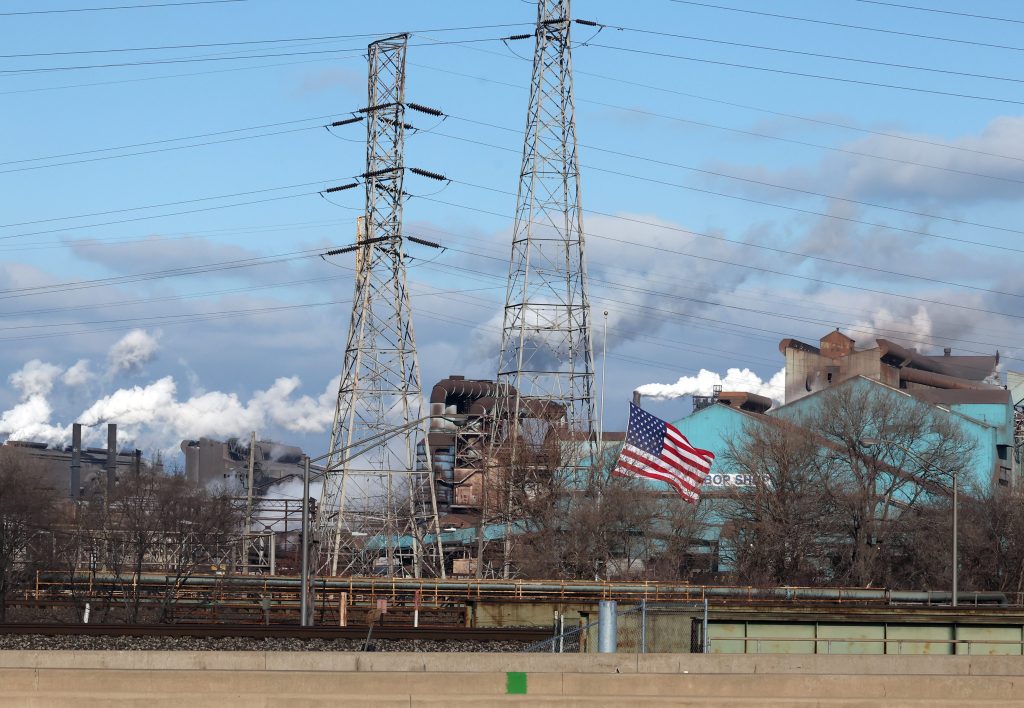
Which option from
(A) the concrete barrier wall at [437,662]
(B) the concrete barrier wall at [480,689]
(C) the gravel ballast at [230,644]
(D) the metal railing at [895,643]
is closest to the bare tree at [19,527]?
(C) the gravel ballast at [230,644]

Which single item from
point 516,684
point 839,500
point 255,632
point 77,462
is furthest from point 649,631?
point 77,462

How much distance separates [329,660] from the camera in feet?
88.6

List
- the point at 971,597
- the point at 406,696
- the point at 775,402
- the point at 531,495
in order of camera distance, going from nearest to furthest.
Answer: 1. the point at 406,696
2. the point at 971,597
3. the point at 531,495
4. the point at 775,402

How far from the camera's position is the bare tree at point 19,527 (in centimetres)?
6053

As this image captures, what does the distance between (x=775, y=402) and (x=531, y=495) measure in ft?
308

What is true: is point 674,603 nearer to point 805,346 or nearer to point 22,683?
point 22,683

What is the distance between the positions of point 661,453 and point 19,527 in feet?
100

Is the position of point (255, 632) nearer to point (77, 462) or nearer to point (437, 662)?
point (437, 662)

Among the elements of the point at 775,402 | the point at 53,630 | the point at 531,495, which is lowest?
the point at 53,630

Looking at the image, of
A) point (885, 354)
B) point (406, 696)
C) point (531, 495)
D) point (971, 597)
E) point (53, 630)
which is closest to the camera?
point (406, 696)

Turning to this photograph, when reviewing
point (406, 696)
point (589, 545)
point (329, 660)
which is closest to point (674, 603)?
point (329, 660)

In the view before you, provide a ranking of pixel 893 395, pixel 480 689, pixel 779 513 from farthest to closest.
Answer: pixel 893 395 → pixel 779 513 → pixel 480 689

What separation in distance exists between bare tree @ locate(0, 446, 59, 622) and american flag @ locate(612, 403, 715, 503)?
27.2 metres

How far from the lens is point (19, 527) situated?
6756cm
